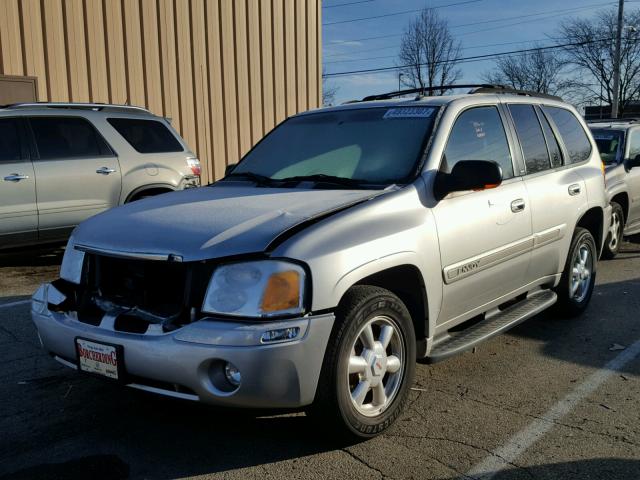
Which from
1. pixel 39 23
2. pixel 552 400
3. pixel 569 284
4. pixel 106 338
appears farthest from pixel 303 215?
pixel 39 23

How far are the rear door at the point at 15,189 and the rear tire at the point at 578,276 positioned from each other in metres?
5.54

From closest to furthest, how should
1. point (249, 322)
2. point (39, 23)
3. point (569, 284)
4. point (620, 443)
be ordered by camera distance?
point (249, 322) < point (620, 443) < point (569, 284) < point (39, 23)

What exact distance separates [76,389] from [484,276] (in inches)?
102

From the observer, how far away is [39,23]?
430 inches

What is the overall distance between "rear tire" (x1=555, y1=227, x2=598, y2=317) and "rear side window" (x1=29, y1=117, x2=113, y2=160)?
5.46 meters

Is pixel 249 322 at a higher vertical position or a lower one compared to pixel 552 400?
higher

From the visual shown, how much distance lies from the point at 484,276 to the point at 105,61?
9.87 metres

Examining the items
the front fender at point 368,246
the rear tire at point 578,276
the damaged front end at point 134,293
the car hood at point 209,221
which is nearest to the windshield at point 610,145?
the rear tire at point 578,276

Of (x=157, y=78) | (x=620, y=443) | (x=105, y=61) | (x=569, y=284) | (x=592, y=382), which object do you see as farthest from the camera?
(x=157, y=78)

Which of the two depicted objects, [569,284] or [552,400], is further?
[569,284]

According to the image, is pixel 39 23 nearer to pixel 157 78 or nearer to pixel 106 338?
pixel 157 78

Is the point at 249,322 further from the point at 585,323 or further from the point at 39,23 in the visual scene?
the point at 39,23

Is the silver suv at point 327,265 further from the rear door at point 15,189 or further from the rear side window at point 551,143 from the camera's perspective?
the rear door at point 15,189

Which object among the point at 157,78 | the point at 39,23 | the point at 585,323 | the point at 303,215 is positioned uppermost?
the point at 39,23
